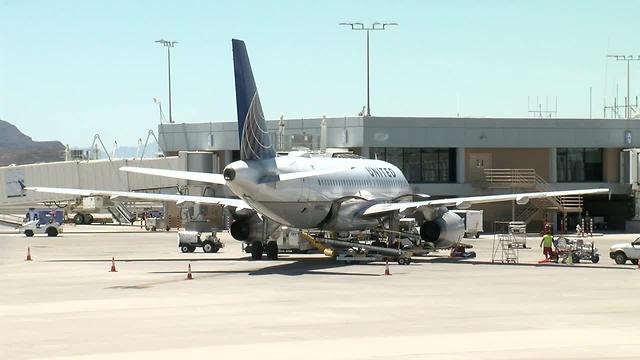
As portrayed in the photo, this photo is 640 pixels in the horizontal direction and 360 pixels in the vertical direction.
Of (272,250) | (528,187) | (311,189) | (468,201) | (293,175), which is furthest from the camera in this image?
(528,187)

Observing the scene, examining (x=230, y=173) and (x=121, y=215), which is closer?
(x=230, y=173)

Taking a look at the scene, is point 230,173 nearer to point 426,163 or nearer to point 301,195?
point 301,195

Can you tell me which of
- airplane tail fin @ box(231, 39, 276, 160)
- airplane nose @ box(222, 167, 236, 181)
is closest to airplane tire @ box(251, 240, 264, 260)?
airplane tail fin @ box(231, 39, 276, 160)

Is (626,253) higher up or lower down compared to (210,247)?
higher up

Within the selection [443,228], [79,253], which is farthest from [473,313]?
[79,253]

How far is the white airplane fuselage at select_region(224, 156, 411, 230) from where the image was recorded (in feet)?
156

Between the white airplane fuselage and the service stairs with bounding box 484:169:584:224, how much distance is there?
98.4ft

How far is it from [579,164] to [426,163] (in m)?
14.0

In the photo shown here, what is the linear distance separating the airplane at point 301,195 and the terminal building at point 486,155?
1137 inches

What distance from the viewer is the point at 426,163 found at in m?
96.1

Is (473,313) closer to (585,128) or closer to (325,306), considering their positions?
(325,306)

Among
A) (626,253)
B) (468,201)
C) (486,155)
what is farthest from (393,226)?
→ (486,155)

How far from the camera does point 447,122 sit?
93375 mm

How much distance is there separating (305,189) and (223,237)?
3185 cm
